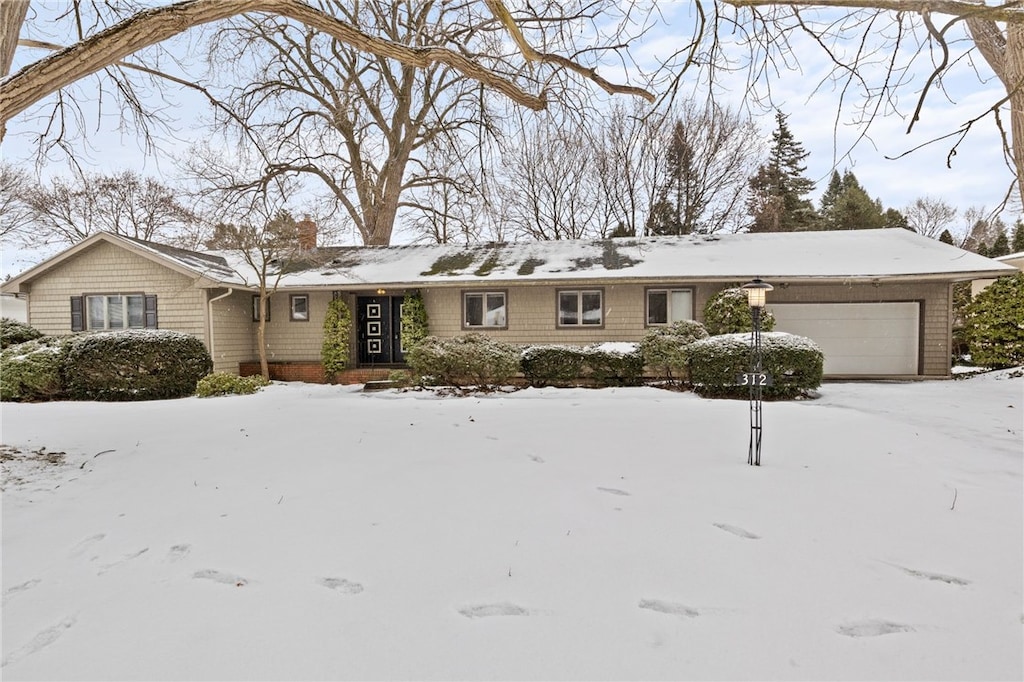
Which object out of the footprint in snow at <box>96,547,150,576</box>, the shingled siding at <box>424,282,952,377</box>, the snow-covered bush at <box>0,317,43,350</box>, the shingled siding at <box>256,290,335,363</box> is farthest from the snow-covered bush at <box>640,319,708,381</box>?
the snow-covered bush at <box>0,317,43,350</box>

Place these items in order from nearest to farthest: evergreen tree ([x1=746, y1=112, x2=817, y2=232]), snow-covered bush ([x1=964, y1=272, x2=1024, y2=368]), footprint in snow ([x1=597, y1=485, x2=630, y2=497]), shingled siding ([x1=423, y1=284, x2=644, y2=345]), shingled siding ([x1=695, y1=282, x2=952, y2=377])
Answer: footprint in snow ([x1=597, y1=485, x2=630, y2=497]), snow-covered bush ([x1=964, y1=272, x2=1024, y2=368]), shingled siding ([x1=695, y1=282, x2=952, y2=377]), shingled siding ([x1=423, y1=284, x2=644, y2=345]), evergreen tree ([x1=746, y1=112, x2=817, y2=232])

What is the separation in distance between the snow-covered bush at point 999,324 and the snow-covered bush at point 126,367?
19.1 metres

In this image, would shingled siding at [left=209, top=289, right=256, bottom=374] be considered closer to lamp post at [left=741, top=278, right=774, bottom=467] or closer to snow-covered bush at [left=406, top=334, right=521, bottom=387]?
snow-covered bush at [left=406, top=334, right=521, bottom=387]

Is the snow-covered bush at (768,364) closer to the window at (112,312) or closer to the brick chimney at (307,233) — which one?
the brick chimney at (307,233)

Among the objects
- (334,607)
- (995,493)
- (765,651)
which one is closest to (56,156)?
(334,607)

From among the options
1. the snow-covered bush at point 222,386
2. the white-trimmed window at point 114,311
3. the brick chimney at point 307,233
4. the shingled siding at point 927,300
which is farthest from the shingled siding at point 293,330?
the shingled siding at point 927,300

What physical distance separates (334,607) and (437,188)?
17813mm

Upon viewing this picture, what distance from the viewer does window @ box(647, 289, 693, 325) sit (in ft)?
40.0

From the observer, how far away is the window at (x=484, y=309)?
12.9 m

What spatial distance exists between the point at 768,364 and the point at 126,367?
12.8m

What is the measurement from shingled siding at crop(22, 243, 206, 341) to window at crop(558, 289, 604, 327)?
953 cm

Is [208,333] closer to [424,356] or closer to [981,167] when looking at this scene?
[424,356]

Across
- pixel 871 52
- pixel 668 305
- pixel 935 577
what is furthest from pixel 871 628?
pixel 668 305

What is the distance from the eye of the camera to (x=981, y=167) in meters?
5.23
